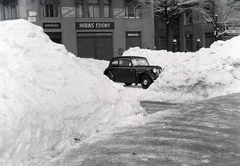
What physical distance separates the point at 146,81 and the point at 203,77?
3.87 m

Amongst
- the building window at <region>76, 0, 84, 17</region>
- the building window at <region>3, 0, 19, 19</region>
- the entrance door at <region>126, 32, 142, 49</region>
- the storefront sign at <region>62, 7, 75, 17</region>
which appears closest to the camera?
the building window at <region>3, 0, 19, 19</region>

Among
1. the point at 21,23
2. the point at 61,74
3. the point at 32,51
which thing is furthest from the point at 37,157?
the point at 21,23

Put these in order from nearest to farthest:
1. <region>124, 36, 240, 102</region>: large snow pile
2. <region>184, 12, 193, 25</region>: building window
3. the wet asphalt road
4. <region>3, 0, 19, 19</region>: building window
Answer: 1. the wet asphalt road
2. <region>124, 36, 240, 102</region>: large snow pile
3. <region>3, 0, 19, 19</region>: building window
4. <region>184, 12, 193, 25</region>: building window

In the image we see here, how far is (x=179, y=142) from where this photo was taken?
19.1 ft

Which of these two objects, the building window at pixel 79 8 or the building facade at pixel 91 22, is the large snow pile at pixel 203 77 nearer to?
the building facade at pixel 91 22

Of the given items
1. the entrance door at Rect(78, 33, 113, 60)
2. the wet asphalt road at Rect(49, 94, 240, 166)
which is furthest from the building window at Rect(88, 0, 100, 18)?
the wet asphalt road at Rect(49, 94, 240, 166)

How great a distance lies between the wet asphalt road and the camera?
4898 mm

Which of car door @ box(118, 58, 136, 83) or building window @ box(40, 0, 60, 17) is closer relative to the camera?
car door @ box(118, 58, 136, 83)

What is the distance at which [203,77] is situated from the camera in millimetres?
12438

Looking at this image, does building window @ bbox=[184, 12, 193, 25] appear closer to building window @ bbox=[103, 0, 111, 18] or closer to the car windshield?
building window @ bbox=[103, 0, 111, 18]

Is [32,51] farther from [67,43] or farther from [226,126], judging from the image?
[67,43]

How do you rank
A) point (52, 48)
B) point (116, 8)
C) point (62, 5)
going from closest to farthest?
point (52, 48), point (62, 5), point (116, 8)

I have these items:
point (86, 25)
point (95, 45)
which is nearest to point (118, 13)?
point (86, 25)

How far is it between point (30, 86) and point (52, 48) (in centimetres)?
176
